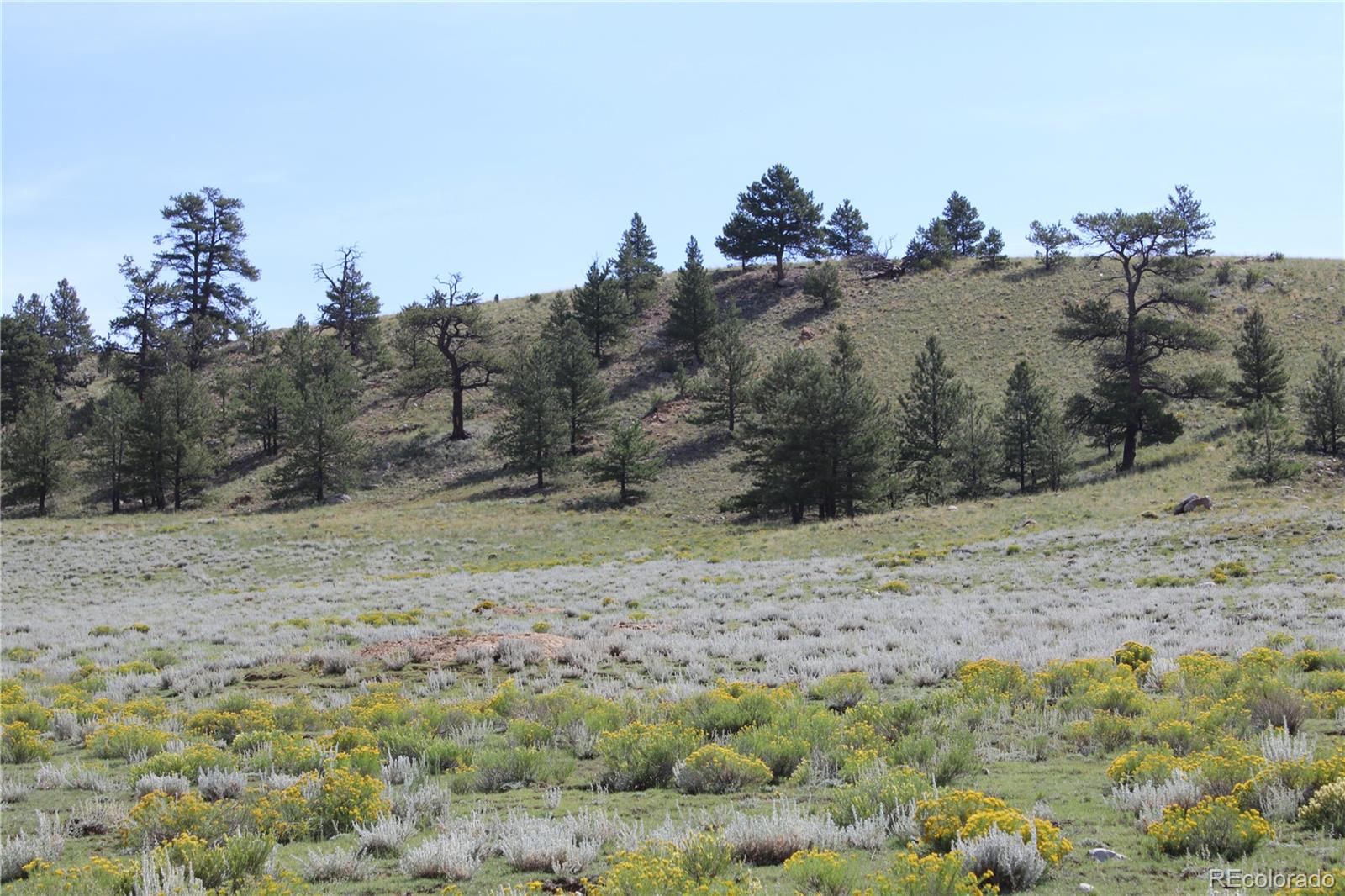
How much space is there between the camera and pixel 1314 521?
2295 centimetres

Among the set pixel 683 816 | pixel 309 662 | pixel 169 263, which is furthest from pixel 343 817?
pixel 169 263

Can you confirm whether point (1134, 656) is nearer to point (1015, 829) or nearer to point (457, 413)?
point (1015, 829)

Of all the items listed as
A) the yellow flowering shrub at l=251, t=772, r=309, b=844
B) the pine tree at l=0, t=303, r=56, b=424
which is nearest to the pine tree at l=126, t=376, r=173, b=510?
the pine tree at l=0, t=303, r=56, b=424

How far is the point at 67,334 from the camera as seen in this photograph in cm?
8306

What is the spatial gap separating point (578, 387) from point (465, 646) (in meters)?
42.7

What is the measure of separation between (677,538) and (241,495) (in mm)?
34030

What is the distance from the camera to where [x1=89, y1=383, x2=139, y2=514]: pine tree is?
181 feet

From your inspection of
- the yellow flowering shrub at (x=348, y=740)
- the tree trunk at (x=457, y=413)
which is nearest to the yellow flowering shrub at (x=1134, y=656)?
the yellow flowering shrub at (x=348, y=740)

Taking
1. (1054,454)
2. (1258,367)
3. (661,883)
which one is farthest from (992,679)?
(1258,367)

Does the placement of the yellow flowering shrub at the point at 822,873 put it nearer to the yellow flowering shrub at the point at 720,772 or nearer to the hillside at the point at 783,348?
the yellow flowering shrub at the point at 720,772

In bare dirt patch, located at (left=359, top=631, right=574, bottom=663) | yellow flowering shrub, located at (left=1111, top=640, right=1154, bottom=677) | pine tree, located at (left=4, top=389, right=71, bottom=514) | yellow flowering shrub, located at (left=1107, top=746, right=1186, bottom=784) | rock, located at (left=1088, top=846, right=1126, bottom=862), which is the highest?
pine tree, located at (left=4, top=389, right=71, bottom=514)

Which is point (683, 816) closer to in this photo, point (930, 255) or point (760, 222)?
point (760, 222)

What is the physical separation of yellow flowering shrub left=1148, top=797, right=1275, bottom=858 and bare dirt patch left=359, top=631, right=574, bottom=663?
10151mm

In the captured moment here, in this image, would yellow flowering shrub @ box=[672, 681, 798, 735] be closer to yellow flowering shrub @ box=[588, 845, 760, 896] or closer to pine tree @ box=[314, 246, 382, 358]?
yellow flowering shrub @ box=[588, 845, 760, 896]
